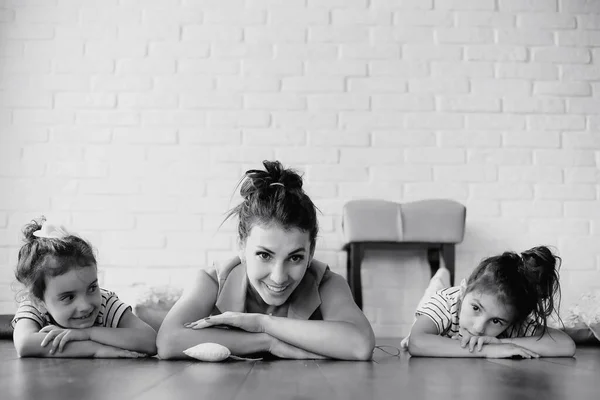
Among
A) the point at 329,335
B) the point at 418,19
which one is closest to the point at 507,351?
the point at 329,335

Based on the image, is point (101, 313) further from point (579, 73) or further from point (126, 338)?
point (579, 73)

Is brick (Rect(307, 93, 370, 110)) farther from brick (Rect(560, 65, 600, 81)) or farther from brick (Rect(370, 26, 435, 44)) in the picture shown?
brick (Rect(560, 65, 600, 81))

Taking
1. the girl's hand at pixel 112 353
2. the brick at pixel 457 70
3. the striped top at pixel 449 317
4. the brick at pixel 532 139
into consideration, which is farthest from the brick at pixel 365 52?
the girl's hand at pixel 112 353

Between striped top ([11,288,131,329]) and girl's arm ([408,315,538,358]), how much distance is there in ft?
3.14

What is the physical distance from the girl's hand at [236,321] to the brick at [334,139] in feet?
5.23

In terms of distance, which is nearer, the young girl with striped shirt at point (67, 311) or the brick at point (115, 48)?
the young girl with striped shirt at point (67, 311)

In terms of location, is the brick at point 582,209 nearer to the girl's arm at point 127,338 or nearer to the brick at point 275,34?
the brick at point 275,34

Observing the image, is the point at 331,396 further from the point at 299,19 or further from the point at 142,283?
the point at 299,19

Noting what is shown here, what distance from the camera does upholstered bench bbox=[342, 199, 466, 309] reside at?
3.06 metres

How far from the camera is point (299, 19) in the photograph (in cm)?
339

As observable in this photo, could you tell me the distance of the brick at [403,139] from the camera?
11.0ft

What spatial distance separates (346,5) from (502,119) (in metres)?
1.01

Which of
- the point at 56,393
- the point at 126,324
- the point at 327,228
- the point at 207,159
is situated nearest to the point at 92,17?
the point at 207,159

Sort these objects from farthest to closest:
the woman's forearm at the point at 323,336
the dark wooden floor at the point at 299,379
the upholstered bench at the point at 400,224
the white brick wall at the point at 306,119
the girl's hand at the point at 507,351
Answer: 1. the white brick wall at the point at 306,119
2. the upholstered bench at the point at 400,224
3. the girl's hand at the point at 507,351
4. the woman's forearm at the point at 323,336
5. the dark wooden floor at the point at 299,379
